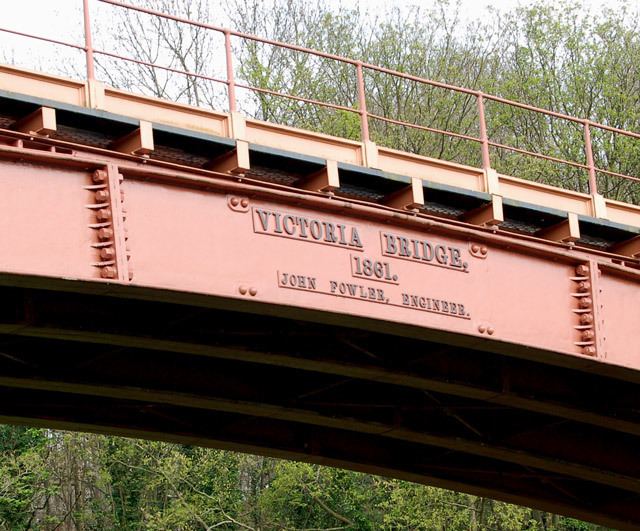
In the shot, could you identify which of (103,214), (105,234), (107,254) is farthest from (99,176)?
(107,254)

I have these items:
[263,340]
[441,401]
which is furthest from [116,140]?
[441,401]

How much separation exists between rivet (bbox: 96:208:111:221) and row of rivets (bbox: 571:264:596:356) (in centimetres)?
676

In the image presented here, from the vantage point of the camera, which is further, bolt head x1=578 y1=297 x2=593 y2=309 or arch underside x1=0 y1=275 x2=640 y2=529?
bolt head x1=578 y1=297 x2=593 y2=309

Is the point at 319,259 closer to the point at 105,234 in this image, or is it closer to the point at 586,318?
the point at 105,234

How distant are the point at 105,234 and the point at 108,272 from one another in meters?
0.40

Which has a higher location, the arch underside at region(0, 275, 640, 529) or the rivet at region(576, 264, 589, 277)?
the rivet at region(576, 264, 589, 277)

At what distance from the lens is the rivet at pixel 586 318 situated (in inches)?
789

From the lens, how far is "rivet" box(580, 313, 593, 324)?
20.0m

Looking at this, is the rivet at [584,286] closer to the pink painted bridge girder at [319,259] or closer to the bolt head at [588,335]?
the pink painted bridge girder at [319,259]

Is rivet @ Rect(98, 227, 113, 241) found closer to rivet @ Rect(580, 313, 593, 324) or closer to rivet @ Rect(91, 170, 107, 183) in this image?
rivet @ Rect(91, 170, 107, 183)

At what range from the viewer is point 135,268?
53.3 feet

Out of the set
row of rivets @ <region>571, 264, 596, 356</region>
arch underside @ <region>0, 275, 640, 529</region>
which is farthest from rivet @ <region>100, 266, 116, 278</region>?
row of rivets @ <region>571, 264, 596, 356</region>

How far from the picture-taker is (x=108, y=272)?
52.3 ft

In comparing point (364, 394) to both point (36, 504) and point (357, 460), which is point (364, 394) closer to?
point (357, 460)
